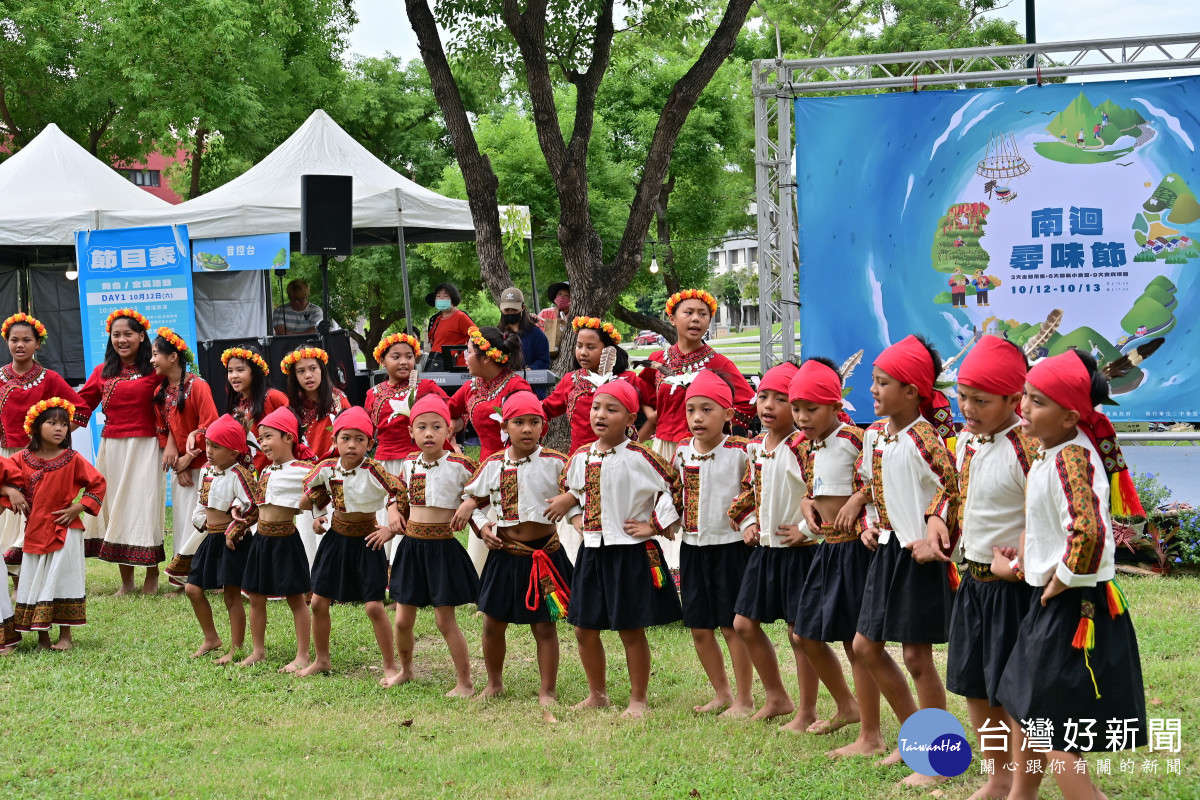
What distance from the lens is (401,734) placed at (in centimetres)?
496

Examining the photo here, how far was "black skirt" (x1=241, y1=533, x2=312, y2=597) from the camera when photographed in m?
6.09

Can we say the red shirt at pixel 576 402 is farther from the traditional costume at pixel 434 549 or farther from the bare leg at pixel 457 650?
the bare leg at pixel 457 650

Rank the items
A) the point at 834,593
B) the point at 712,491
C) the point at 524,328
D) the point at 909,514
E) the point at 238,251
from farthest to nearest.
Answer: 1. the point at 238,251
2. the point at 524,328
3. the point at 712,491
4. the point at 834,593
5. the point at 909,514

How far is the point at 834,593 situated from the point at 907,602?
39 cm

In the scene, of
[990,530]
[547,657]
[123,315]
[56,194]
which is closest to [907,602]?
[990,530]

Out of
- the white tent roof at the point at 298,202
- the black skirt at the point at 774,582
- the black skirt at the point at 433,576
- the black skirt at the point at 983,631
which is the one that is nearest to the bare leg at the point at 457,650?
the black skirt at the point at 433,576

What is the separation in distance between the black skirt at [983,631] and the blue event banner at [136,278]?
363 inches

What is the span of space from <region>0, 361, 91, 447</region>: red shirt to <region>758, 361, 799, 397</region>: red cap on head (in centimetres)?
511

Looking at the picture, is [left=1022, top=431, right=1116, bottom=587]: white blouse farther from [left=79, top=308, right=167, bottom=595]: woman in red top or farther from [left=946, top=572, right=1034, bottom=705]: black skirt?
[left=79, top=308, right=167, bottom=595]: woman in red top

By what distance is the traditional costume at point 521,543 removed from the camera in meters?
5.40

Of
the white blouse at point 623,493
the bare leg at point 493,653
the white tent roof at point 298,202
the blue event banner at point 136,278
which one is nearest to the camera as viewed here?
the white blouse at point 623,493

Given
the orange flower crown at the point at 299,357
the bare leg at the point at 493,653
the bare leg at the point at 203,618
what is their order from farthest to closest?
the orange flower crown at the point at 299,357
the bare leg at the point at 203,618
the bare leg at the point at 493,653

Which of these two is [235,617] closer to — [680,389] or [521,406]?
[521,406]

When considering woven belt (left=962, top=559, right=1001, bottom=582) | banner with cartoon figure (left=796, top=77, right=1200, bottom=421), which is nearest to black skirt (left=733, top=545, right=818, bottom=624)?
woven belt (left=962, top=559, right=1001, bottom=582)
